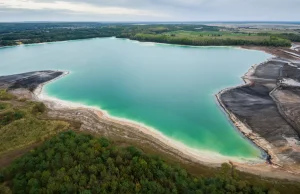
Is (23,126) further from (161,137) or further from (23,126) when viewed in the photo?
(161,137)

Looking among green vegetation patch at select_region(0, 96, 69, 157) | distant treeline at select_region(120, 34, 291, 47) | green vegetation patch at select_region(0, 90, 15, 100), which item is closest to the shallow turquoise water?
green vegetation patch at select_region(0, 90, 15, 100)

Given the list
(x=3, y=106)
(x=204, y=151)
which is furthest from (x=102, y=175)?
(x=3, y=106)

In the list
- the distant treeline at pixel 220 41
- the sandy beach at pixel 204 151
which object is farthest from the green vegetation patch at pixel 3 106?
the distant treeline at pixel 220 41

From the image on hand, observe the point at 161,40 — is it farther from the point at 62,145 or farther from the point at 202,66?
the point at 62,145

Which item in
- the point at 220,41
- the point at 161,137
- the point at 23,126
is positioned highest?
the point at 220,41

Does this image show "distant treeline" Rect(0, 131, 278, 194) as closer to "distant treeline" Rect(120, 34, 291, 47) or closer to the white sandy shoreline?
the white sandy shoreline
